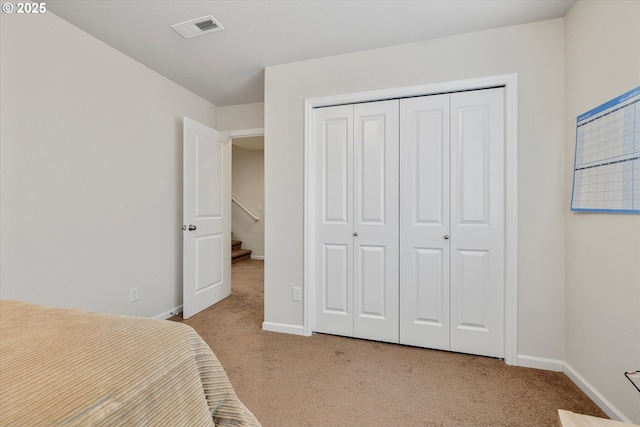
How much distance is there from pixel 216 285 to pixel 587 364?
10.5 feet

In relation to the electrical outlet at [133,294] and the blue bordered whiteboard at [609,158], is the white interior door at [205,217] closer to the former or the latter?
the electrical outlet at [133,294]

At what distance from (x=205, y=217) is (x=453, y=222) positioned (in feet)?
8.05

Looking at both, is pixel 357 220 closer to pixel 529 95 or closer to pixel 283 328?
pixel 283 328

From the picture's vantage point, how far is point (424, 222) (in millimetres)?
2158

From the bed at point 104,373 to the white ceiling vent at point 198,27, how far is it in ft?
6.21

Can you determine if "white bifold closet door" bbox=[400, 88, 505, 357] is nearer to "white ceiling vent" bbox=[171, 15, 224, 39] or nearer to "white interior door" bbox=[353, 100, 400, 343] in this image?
"white interior door" bbox=[353, 100, 400, 343]

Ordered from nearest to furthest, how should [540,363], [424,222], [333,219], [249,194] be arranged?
[540,363], [424,222], [333,219], [249,194]

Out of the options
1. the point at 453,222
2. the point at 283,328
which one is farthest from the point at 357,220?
the point at 283,328

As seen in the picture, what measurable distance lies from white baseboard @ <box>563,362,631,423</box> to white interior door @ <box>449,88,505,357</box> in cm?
37

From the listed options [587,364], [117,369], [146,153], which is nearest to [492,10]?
[587,364]

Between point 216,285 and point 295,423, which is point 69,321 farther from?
point 216,285

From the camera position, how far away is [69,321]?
805 millimetres

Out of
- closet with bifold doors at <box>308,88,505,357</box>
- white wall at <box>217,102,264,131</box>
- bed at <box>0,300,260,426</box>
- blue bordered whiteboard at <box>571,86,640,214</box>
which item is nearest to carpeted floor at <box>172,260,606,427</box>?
closet with bifold doors at <box>308,88,505,357</box>

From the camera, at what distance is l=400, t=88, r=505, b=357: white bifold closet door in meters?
2.01
